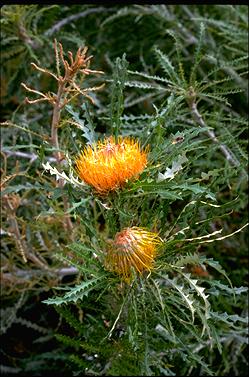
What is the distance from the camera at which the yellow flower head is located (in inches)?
46.1

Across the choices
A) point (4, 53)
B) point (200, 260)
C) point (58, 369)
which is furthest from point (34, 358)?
point (200, 260)

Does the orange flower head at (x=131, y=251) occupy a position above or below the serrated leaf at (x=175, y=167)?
below

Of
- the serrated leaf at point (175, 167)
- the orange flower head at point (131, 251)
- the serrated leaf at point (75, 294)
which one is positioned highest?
the serrated leaf at point (175, 167)

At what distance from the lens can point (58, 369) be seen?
2.22 metres

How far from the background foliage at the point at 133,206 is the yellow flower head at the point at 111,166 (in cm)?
2

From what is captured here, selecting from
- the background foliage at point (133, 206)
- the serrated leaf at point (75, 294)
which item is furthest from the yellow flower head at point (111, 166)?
the serrated leaf at point (75, 294)

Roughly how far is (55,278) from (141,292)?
2.21 ft

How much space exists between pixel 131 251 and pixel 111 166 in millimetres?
152

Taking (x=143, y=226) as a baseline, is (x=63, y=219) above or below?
below

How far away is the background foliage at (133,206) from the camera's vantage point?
1.23 m

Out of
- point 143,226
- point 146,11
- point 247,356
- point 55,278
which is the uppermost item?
point 146,11

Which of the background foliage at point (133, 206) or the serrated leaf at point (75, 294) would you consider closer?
the serrated leaf at point (75, 294)

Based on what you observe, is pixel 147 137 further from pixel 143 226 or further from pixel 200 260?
pixel 200 260

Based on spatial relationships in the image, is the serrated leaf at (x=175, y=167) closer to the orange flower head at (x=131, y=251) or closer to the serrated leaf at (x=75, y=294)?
the orange flower head at (x=131, y=251)
